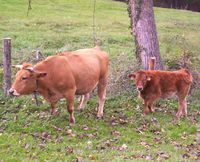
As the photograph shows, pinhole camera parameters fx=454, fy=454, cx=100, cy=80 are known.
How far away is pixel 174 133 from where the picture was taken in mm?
9992

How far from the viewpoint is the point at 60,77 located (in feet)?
31.7

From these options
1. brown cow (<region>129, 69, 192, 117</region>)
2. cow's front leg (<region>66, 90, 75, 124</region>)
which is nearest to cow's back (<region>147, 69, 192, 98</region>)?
brown cow (<region>129, 69, 192, 117</region>)

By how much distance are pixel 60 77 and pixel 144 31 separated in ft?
15.4

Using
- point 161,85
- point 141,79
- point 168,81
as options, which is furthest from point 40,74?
point 168,81

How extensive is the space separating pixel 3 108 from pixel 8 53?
1429 millimetres

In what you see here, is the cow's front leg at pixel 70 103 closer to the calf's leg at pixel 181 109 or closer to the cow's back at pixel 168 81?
the cow's back at pixel 168 81

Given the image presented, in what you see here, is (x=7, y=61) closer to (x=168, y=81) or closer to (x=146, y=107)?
(x=146, y=107)

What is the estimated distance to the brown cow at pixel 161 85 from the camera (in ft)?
35.2

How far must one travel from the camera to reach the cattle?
946cm

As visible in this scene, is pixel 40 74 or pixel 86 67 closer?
pixel 40 74

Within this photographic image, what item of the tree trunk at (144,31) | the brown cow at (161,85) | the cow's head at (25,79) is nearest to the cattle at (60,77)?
the cow's head at (25,79)

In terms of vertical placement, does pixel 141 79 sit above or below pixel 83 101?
above

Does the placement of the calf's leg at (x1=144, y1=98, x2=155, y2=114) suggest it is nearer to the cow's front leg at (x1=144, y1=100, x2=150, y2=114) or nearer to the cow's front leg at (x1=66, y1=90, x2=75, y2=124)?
the cow's front leg at (x1=144, y1=100, x2=150, y2=114)

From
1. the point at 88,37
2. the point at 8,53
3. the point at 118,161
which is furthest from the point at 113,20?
the point at 118,161
